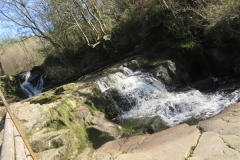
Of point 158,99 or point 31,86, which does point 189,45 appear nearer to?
point 158,99

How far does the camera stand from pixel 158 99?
26.4 ft

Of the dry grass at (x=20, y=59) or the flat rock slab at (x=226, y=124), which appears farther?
the dry grass at (x=20, y=59)

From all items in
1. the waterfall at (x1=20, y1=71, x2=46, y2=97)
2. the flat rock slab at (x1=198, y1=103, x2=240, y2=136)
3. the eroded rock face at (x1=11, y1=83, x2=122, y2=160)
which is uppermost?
the waterfall at (x1=20, y1=71, x2=46, y2=97)

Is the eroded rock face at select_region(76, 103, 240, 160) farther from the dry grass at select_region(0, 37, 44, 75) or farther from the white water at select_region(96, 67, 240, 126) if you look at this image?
the dry grass at select_region(0, 37, 44, 75)

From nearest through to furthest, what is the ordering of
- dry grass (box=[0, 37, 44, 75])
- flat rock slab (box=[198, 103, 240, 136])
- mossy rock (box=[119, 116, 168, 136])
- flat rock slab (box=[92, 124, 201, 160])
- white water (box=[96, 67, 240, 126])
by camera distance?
flat rock slab (box=[92, 124, 201, 160])
flat rock slab (box=[198, 103, 240, 136])
mossy rock (box=[119, 116, 168, 136])
white water (box=[96, 67, 240, 126])
dry grass (box=[0, 37, 44, 75])

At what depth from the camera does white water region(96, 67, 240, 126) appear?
6.61m

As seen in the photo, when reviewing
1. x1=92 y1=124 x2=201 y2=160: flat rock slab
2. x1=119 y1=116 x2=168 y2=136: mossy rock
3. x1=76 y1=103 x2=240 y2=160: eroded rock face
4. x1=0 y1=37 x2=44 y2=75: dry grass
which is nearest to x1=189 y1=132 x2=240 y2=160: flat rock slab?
x1=76 y1=103 x2=240 y2=160: eroded rock face

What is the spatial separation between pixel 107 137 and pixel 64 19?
10591 millimetres

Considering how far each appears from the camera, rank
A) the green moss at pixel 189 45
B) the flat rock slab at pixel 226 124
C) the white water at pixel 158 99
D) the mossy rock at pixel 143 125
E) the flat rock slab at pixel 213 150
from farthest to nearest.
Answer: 1. the green moss at pixel 189 45
2. the white water at pixel 158 99
3. the mossy rock at pixel 143 125
4. the flat rock slab at pixel 226 124
5. the flat rock slab at pixel 213 150

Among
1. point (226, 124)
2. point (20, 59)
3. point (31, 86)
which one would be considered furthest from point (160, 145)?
point (20, 59)

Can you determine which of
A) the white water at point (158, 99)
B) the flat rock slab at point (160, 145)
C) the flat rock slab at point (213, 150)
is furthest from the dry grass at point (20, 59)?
the flat rock slab at point (213, 150)

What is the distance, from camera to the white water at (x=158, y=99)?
661 centimetres

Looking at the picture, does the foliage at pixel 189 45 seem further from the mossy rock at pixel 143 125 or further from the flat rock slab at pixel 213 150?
the flat rock slab at pixel 213 150

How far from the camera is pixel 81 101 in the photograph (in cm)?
754
